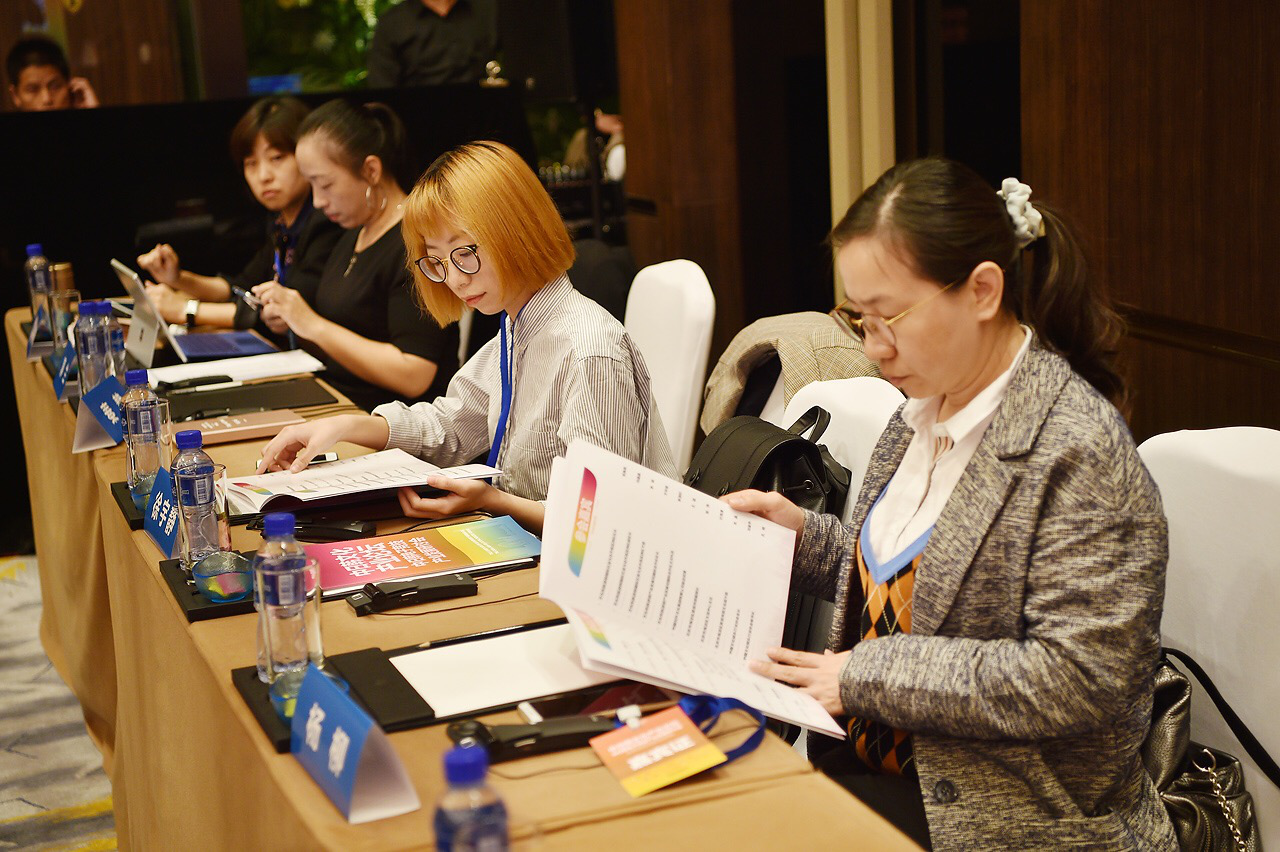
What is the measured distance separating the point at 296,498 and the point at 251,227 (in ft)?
10.8

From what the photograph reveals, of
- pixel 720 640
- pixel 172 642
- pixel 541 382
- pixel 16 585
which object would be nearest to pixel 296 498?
pixel 172 642

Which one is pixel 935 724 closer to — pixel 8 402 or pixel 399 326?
pixel 399 326

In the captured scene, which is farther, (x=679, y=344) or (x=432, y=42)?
(x=432, y=42)

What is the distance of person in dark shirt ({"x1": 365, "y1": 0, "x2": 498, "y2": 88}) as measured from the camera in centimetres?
613

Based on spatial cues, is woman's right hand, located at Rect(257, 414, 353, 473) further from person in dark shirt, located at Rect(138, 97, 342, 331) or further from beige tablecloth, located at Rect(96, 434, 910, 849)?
person in dark shirt, located at Rect(138, 97, 342, 331)

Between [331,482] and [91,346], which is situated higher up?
[91,346]

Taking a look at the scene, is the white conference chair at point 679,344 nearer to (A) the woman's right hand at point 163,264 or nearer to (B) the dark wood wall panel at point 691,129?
(B) the dark wood wall panel at point 691,129

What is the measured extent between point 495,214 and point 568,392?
0.31 metres

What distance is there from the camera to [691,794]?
117 centimetres

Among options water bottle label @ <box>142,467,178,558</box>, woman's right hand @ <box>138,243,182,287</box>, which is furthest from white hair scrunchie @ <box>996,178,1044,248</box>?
woman's right hand @ <box>138,243,182,287</box>

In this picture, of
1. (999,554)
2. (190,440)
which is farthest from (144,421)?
(999,554)

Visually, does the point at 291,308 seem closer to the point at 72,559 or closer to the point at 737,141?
the point at 72,559

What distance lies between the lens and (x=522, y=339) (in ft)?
7.29

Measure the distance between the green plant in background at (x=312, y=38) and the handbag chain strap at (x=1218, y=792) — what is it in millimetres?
6580
